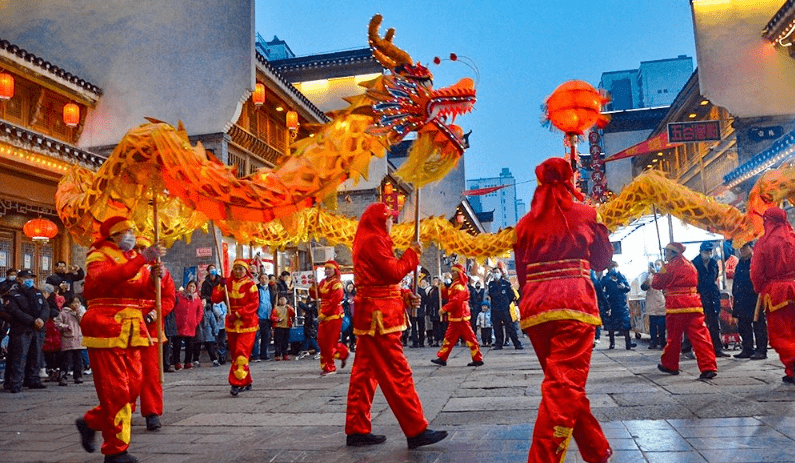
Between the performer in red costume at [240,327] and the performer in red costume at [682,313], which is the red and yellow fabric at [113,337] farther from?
the performer in red costume at [682,313]

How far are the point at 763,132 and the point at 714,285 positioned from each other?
373 inches

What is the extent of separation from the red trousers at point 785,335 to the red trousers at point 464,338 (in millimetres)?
4857

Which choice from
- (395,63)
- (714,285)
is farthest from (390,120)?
(714,285)

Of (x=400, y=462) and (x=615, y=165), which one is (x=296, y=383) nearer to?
(x=400, y=462)

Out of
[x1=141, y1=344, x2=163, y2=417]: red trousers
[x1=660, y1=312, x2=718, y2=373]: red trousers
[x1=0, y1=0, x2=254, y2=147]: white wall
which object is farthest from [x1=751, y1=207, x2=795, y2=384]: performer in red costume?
[x1=0, y1=0, x2=254, y2=147]: white wall

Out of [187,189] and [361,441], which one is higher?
[187,189]

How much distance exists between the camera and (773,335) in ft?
22.8

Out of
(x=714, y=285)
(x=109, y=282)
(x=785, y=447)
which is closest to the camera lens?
(x=785, y=447)

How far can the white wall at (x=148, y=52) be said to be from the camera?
16016mm

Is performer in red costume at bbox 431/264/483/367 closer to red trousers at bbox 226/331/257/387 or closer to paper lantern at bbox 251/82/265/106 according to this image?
red trousers at bbox 226/331/257/387

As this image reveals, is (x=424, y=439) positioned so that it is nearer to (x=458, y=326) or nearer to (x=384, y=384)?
(x=384, y=384)

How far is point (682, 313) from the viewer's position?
788 cm

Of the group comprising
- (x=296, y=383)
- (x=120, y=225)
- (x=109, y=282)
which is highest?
(x=120, y=225)

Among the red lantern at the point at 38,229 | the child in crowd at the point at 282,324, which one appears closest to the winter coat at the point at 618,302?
the child in crowd at the point at 282,324
